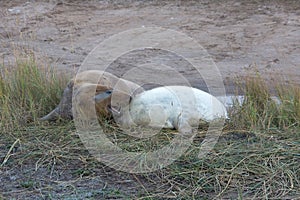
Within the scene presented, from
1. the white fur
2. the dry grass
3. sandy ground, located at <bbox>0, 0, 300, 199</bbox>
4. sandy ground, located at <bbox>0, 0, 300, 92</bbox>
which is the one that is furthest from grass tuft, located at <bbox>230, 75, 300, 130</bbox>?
sandy ground, located at <bbox>0, 0, 300, 92</bbox>

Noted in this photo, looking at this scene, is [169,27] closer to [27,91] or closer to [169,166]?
[27,91]

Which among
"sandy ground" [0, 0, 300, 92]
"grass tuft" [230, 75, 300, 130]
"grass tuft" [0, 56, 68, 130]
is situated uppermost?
"grass tuft" [0, 56, 68, 130]

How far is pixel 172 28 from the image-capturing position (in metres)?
9.45

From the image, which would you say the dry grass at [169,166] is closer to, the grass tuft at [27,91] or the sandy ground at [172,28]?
the grass tuft at [27,91]

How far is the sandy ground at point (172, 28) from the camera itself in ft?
25.9

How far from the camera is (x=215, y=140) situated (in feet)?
15.7

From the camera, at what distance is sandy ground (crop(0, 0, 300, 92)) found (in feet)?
25.9

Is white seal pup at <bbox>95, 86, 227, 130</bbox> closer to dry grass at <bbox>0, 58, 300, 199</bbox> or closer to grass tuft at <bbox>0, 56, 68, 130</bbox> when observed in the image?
dry grass at <bbox>0, 58, 300, 199</bbox>

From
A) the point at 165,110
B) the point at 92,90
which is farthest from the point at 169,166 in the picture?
the point at 92,90

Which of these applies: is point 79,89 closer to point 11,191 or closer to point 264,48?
point 11,191

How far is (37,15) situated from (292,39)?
4190mm

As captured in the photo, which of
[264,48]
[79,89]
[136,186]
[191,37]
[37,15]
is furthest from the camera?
[37,15]

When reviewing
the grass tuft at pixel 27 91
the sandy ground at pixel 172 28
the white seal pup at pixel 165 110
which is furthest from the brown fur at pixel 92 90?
the sandy ground at pixel 172 28

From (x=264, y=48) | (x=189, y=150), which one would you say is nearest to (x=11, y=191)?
(x=189, y=150)
